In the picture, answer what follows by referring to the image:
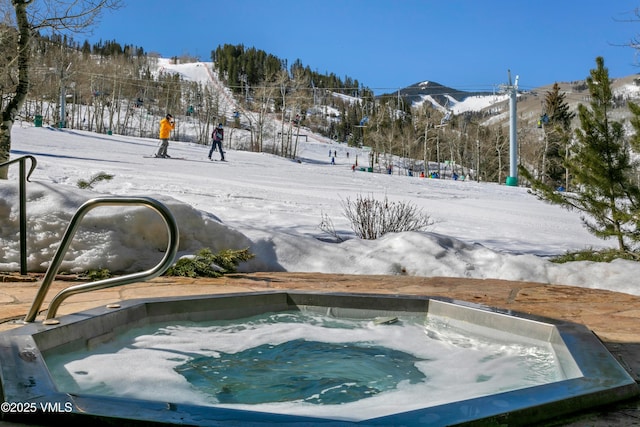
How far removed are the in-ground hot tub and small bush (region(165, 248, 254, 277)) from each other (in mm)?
1403

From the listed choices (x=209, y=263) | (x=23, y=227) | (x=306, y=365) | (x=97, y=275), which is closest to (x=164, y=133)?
(x=209, y=263)

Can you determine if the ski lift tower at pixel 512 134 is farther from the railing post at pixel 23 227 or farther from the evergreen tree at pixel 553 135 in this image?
the railing post at pixel 23 227

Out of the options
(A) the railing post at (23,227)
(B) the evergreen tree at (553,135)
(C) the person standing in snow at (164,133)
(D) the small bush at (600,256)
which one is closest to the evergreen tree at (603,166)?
(D) the small bush at (600,256)

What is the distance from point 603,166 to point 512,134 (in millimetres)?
19277

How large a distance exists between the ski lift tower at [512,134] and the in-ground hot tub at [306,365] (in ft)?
65.7

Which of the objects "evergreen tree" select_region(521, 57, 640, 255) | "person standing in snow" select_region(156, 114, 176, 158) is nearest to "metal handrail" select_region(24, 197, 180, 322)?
"evergreen tree" select_region(521, 57, 640, 255)

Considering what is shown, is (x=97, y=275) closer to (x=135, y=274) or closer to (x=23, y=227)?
(x=23, y=227)

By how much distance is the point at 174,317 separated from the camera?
2.99m

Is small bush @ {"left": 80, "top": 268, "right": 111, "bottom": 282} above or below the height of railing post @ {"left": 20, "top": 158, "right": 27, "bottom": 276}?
below

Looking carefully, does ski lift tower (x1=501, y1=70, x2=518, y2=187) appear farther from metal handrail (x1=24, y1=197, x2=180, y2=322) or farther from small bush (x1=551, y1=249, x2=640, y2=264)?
metal handrail (x1=24, y1=197, x2=180, y2=322)

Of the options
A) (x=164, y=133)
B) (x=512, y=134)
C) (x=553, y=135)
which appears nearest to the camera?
(x=164, y=133)

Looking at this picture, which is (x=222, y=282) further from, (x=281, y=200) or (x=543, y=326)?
(x=281, y=200)

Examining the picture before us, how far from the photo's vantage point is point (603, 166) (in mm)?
5559

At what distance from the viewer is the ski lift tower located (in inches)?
882
